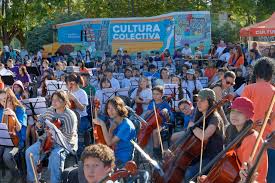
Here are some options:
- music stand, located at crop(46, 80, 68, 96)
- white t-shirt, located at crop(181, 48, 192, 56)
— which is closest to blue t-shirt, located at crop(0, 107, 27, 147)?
music stand, located at crop(46, 80, 68, 96)

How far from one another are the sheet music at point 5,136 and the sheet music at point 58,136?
903 mm

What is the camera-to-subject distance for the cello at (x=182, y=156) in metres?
6.17

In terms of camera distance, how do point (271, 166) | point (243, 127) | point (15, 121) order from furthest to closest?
1. point (15, 121)
2. point (271, 166)
3. point (243, 127)

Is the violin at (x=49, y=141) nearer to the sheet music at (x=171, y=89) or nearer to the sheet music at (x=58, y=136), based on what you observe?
the sheet music at (x=58, y=136)

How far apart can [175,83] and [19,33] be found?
31873 millimetres

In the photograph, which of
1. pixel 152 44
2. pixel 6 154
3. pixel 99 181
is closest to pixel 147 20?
pixel 152 44

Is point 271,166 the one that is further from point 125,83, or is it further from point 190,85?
point 125,83

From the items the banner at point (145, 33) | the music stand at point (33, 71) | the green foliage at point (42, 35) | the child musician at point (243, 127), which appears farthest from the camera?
the green foliage at point (42, 35)

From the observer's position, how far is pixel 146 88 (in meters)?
11.5

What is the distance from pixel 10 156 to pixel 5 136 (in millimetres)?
293

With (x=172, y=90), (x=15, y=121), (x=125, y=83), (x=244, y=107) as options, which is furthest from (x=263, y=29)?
(x=244, y=107)

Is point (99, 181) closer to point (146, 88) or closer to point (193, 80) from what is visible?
point (146, 88)

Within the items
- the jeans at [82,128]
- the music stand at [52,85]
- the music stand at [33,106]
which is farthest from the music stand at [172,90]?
the music stand at [33,106]

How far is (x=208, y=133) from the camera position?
6.04 metres
